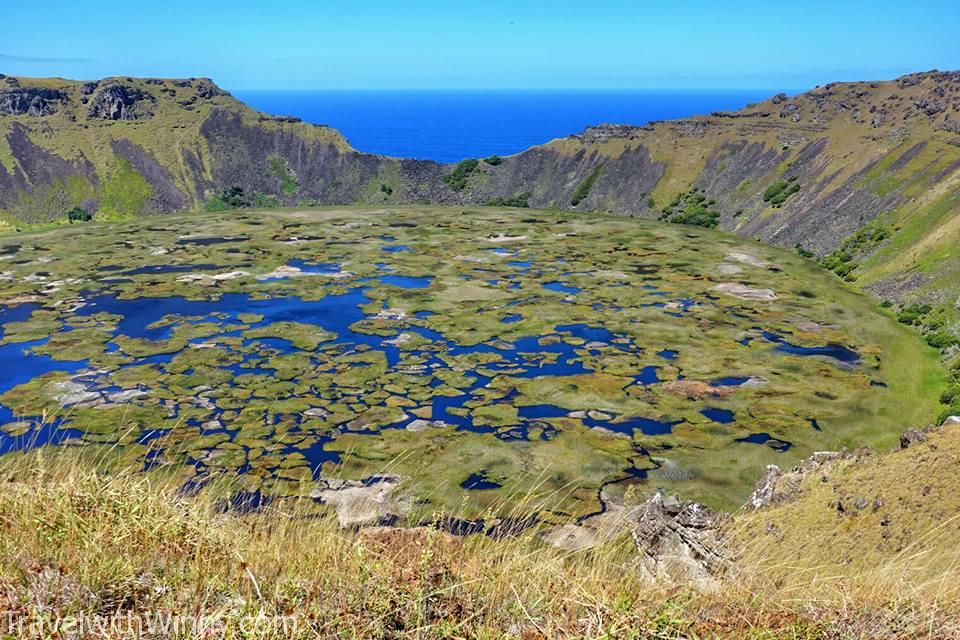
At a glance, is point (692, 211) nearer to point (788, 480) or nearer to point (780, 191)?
point (780, 191)

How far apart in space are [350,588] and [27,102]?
171 metres

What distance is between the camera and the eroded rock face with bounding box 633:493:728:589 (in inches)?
384

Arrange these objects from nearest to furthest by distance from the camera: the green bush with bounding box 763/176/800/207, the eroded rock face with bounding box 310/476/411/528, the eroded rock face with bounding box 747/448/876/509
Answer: the eroded rock face with bounding box 747/448/876/509
the eroded rock face with bounding box 310/476/411/528
the green bush with bounding box 763/176/800/207

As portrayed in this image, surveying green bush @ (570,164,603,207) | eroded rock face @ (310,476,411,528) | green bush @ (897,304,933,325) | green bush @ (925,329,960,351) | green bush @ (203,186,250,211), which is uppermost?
green bush @ (570,164,603,207)

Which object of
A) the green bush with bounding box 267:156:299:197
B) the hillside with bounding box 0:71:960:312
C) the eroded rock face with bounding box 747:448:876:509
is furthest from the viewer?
the green bush with bounding box 267:156:299:197

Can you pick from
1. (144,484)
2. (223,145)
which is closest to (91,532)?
(144,484)

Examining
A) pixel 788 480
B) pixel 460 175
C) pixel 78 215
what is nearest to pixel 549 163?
pixel 460 175

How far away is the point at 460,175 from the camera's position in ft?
436

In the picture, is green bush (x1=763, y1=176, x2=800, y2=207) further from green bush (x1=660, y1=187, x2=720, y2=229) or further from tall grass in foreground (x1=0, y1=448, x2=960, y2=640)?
tall grass in foreground (x1=0, y1=448, x2=960, y2=640)

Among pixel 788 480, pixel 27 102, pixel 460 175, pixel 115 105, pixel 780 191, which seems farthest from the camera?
pixel 115 105

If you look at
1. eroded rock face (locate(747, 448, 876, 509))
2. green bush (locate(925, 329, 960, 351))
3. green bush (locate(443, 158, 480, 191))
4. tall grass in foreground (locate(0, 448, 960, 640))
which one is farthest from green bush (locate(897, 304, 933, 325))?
green bush (locate(443, 158, 480, 191))

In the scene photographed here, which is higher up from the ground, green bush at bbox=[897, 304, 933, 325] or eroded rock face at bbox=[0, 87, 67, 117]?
eroded rock face at bbox=[0, 87, 67, 117]

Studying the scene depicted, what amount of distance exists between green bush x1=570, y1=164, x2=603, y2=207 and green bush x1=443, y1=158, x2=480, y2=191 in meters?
24.3

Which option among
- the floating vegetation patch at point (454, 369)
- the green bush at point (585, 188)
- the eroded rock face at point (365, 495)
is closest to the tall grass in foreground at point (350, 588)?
the floating vegetation patch at point (454, 369)
